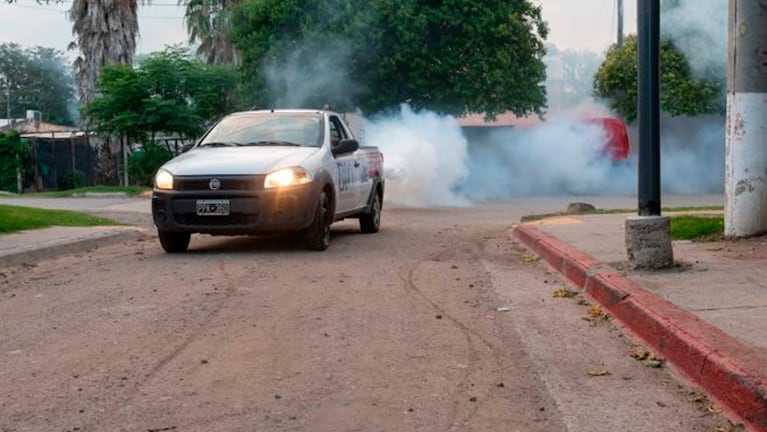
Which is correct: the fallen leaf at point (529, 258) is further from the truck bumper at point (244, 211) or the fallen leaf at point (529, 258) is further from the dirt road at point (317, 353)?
the truck bumper at point (244, 211)

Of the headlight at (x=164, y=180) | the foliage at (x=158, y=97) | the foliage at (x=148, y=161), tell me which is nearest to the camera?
the headlight at (x=164, y=180)

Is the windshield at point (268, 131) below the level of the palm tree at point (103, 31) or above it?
below

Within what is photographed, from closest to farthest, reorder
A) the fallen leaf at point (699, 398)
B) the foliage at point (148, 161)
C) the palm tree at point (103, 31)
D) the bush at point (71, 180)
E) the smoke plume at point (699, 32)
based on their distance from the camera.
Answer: the fallen leaf at point (699, 398)
the smoke plume at point (699, 32)
the foliage at point (148, 161)
the palm tree at point (103, 31)
the bush at point (71, 180)

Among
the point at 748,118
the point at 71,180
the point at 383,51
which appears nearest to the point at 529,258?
the point at 748,118

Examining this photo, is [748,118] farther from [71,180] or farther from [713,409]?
[71,180]

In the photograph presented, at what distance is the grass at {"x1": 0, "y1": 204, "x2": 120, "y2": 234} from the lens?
1351 cm

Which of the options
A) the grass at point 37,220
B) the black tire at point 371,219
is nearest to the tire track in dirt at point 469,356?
the black tire at point 371,219

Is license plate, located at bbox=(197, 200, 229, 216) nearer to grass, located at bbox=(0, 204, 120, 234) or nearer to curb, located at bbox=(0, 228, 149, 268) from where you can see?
curb, located at bbox=(0, 228, 149, 268)

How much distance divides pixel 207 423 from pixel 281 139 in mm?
7782

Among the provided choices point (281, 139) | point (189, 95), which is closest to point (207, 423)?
point (281, 139)

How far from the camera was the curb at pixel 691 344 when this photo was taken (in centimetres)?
472

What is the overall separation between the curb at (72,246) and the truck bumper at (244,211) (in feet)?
5.25

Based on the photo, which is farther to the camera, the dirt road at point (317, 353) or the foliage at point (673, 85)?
the foliage at point (673, 85)

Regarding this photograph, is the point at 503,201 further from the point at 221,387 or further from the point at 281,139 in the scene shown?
the point at 221,387
